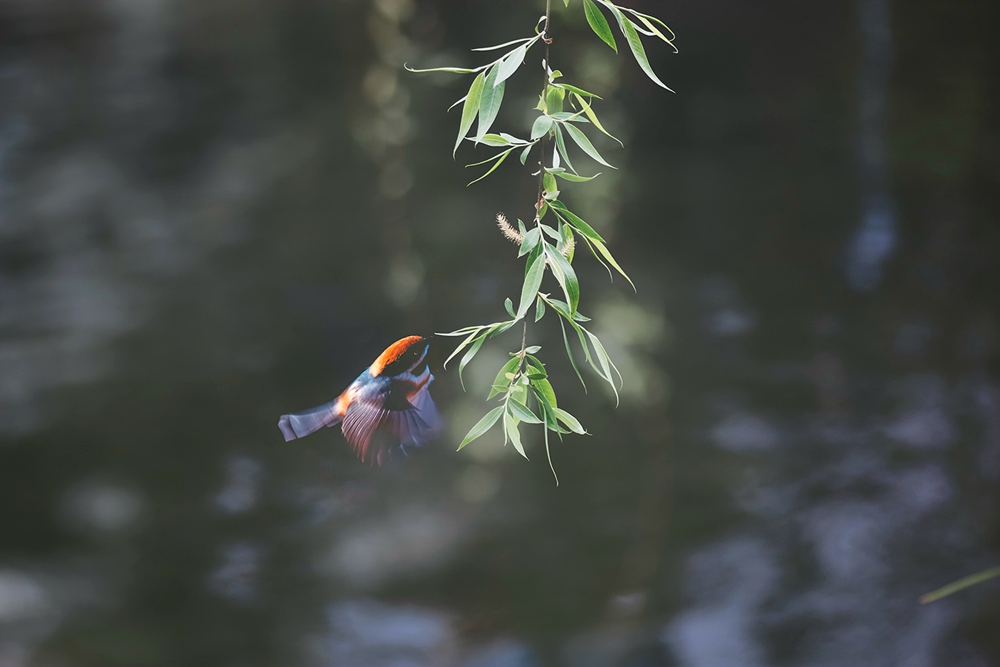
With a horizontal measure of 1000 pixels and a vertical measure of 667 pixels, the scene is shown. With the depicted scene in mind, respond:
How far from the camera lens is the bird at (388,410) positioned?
279 millimetres

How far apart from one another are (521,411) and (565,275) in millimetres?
55

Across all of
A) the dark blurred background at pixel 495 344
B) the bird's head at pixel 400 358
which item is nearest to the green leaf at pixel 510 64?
the bird's head at pixel 400 358

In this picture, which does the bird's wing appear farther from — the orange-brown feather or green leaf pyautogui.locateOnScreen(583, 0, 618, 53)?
green leaf pyautogui.locateOnScreen(583, 0, 618, 53)

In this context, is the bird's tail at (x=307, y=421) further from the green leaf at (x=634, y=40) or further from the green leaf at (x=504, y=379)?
the green leaf at (x=634, y=40)

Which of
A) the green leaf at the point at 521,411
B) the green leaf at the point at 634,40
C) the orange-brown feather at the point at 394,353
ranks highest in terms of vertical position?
the green leaf at the point at 634,40

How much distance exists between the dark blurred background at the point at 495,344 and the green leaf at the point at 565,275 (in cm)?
73

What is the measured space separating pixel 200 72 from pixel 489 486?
705 mm

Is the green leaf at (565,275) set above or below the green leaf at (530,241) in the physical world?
below

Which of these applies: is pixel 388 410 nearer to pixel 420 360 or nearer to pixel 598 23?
pixel 420 360

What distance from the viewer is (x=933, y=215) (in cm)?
111

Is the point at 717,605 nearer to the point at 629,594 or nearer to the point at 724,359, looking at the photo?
the point at 629,594

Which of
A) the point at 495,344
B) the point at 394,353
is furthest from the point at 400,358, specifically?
the point at 495,344

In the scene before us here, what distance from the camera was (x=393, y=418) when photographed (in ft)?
0.92

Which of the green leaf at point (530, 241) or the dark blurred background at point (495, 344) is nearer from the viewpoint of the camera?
the green leaf at point (530, 241)
